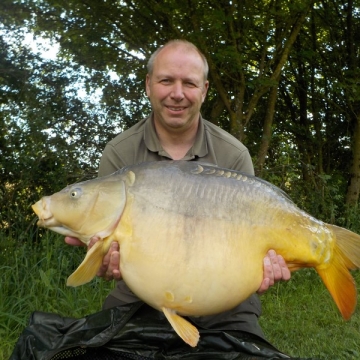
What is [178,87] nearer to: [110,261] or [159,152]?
[159,152]

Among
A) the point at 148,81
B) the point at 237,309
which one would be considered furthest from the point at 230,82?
the point at 237,309

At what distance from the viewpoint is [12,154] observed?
3.76 metres

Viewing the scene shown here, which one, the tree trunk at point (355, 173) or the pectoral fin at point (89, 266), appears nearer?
the pectoral fin at point (89, 266)

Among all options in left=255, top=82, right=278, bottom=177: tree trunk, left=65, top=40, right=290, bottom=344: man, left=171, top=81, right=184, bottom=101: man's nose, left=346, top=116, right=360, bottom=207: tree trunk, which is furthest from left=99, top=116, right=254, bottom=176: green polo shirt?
left=346, top=116, right=360, bottom=207: tree trunk

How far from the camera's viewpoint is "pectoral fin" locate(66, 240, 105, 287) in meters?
1.52

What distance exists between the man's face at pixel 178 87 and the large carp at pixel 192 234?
43 cm

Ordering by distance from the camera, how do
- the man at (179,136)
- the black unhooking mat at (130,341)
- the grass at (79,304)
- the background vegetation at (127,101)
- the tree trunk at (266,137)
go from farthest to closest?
the tree trunk at (266,137) → the background vegetation at (127,101) → the grass at (79,304) → the man at (179,136) → the black unhooking mat at (130,341)

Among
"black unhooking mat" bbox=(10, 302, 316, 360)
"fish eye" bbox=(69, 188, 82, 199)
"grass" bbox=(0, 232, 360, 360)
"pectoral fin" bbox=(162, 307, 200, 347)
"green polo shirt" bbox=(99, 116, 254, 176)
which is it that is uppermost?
"green polo shirt" bbox=(99, 116, 254, 176)

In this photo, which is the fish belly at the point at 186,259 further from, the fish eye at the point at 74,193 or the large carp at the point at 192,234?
the fish eye at the point at 74,193

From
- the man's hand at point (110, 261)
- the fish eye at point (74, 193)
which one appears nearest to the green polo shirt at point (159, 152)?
the man's hand at point (110, 261)

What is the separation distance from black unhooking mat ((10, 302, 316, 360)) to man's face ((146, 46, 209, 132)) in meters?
0.63

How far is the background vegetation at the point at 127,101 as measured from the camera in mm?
2852

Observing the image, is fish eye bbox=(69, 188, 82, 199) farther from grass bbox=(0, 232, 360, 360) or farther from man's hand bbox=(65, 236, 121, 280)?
grass bbox=(0, 232, 360, 360)

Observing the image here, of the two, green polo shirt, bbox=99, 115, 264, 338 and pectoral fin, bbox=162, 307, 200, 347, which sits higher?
green polo shirt, bbox=99, 115, 264, 338
